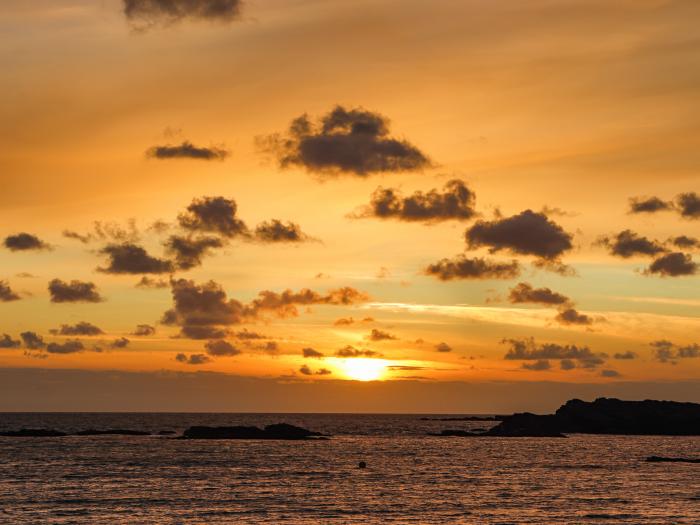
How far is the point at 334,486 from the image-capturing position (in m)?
104

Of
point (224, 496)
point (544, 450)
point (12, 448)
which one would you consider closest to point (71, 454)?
point (12, 448)

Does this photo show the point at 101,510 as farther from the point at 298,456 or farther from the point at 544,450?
the point at 544,450

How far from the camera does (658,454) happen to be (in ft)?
554

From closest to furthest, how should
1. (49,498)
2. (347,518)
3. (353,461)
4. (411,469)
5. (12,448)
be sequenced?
(347,518) → (49,498) → (411,469) → (353,461) → (12,448)

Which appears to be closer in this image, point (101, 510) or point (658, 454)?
point (101, 510)

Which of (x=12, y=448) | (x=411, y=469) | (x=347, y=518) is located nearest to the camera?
(x=347, y=518)

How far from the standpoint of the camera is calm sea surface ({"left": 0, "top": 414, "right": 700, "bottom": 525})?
79.0 m

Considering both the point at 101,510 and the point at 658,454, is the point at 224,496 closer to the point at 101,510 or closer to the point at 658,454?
the point at 101,510

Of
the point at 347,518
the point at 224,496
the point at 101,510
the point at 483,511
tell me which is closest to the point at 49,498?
the point at 101,510

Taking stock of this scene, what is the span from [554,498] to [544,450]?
84788mm

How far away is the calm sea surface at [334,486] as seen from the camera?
79000 millimetres

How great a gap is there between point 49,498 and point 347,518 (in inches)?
1212

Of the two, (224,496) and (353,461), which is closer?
(224,496)

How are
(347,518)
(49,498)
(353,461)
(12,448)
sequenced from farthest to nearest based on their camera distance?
(12,448) → (353,461) → (49,498) → (347,518)
